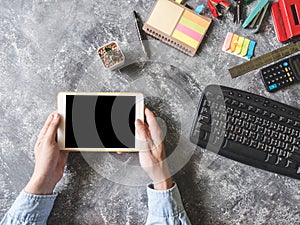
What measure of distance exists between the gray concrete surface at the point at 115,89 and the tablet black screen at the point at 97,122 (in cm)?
5

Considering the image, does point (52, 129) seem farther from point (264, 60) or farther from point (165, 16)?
point (264, 60)

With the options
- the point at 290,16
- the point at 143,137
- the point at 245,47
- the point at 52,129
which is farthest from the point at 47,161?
the point at 290,16

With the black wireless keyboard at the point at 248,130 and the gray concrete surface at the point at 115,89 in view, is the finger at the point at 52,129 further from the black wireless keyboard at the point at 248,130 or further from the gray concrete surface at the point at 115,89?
the black wireless keyboard at the point at 248,130

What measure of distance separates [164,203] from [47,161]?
0.93 feet

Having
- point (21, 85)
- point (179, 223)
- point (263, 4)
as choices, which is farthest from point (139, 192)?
point (263, 4)

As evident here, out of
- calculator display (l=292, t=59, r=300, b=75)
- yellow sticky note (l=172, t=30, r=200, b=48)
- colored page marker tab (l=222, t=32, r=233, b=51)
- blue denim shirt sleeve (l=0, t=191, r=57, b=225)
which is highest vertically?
yellow sticky note (l=172, t=30, r=200, b=48)

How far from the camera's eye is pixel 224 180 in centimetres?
115

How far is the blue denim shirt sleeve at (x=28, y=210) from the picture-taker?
1.09m

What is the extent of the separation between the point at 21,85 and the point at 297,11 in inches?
26.5

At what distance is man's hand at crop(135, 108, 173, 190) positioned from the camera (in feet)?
3.69

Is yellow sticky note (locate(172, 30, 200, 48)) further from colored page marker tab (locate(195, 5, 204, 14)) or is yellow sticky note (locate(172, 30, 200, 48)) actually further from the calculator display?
the calculator display

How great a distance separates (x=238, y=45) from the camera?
1.15m

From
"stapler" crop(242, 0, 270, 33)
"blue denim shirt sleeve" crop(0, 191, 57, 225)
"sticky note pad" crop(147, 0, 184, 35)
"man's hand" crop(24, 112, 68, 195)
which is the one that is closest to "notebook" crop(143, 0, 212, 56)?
"sticky note pad" crop(147, 0, 184, 35)

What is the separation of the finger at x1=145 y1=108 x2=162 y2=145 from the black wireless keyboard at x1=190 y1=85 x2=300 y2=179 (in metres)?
0.08
